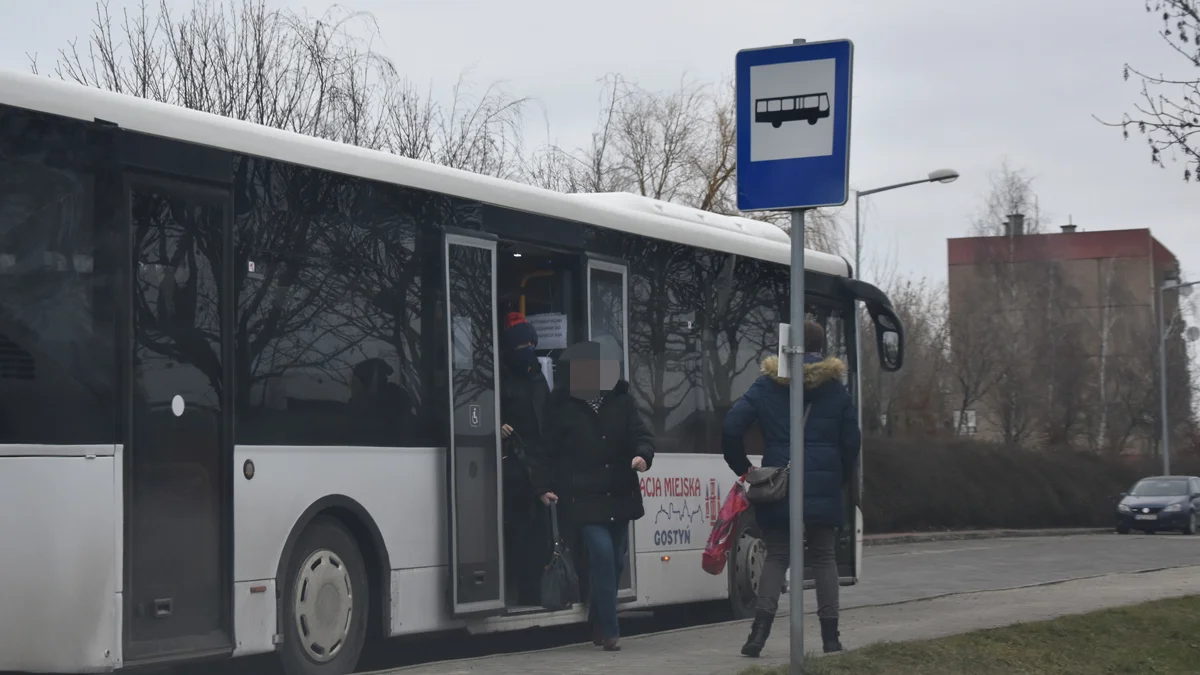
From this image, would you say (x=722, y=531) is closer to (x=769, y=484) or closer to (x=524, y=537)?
(x=524, y=537)

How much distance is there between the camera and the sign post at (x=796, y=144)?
26.1ft

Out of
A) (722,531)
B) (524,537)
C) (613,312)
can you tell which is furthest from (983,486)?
(524,537)

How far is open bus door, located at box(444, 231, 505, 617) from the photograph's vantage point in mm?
10406

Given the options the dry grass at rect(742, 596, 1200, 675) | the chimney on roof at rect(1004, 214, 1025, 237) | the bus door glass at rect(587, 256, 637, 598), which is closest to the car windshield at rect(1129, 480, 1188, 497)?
the chimney on roof at rect(1004, 214, 1025, 237)

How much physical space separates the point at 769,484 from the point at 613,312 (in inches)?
108

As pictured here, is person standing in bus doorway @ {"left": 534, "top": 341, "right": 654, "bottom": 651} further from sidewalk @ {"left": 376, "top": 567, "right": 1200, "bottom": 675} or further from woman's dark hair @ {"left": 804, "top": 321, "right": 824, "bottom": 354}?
woman's dark hair @ {"left": 804, "top": 321, "right": 824, "bottom": 354}

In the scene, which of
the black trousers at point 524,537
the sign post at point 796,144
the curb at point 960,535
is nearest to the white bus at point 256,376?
the black trousers at point 524,537

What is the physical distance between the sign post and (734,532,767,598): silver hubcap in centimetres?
594

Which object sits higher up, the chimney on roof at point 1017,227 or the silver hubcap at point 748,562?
the chimney on roof at point 1017,227

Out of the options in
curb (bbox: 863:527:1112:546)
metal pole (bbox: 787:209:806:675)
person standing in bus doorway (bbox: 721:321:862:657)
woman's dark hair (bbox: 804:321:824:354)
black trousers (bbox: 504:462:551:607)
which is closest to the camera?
metal pole (bbox: 787:209:806:675)

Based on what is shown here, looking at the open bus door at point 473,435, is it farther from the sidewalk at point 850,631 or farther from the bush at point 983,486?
the bush at point 983,486

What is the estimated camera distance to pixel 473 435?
10.6 meters

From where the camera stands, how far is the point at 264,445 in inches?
349

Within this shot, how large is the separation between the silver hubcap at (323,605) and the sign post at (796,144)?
8.91 feet
